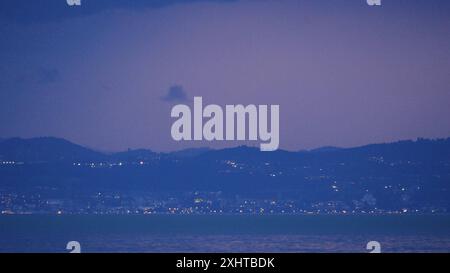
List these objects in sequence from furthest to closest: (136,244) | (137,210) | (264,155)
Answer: (136,244) < (137,210) < (264,155)

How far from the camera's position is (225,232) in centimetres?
1416

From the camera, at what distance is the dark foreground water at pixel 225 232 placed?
12867 mm

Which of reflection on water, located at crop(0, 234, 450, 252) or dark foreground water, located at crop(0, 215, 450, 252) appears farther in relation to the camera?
dark foreground water, located at crop(0, 215, 450, 252)

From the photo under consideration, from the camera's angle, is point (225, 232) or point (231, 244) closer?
point (231, 244)

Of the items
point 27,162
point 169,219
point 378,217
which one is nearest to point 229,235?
point 169,219

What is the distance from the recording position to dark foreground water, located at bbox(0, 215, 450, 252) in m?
12.9

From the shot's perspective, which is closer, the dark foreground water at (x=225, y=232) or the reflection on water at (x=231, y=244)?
the reflection on water at (x=231, y=244)

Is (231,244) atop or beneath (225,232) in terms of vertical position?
beneath

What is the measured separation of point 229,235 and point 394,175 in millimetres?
2431

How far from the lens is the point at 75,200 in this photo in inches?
510
